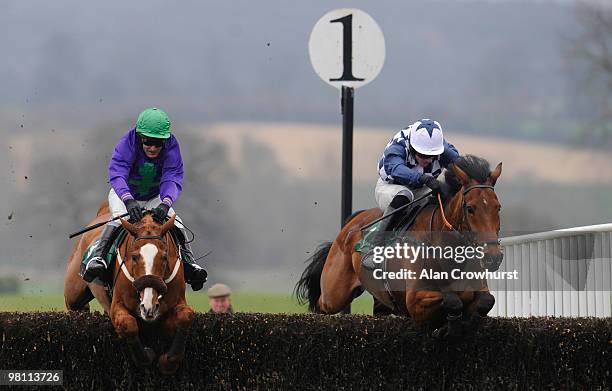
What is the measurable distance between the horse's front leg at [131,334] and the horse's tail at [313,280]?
2529mm

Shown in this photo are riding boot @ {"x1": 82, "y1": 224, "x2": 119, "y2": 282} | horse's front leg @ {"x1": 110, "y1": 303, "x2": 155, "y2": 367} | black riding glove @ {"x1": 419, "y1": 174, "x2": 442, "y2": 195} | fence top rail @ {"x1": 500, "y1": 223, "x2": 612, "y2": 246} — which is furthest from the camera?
fence top rail @ {"x1": 500, "y1": 223, "x2": 612, "y2": 246}

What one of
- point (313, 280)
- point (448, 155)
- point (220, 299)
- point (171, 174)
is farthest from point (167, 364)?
point (220, 299)

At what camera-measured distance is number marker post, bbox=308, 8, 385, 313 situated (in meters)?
8.48

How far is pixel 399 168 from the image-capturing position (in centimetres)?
716

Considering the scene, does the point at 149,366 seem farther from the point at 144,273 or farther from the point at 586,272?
the point at 586,272

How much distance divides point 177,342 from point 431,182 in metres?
1.82

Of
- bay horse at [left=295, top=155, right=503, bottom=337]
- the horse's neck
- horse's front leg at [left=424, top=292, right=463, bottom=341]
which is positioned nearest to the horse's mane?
bay horse at [left=295, top=155, right=503, bottom=337]

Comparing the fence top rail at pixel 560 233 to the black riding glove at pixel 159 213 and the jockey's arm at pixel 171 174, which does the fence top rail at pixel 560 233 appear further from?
the black riding glove at pixel 159 213

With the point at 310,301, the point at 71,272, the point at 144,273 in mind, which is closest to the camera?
the point at 144,273

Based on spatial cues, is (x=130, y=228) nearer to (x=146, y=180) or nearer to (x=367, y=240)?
(x=146, y=180)

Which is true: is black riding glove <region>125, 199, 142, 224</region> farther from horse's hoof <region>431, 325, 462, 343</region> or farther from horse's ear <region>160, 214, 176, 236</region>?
horse's hoof <region>431, 325, 462, 343</region>

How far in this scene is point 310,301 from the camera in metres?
8.67

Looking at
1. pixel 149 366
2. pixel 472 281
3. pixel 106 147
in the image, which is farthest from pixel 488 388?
pixel 106 147

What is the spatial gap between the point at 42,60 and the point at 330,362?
7.71 metres
